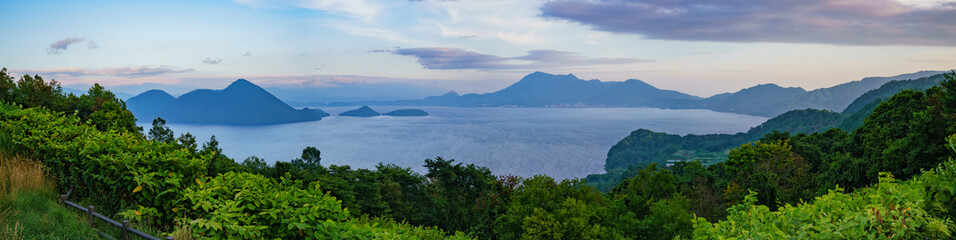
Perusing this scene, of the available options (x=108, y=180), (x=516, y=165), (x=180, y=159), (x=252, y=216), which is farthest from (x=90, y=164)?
(x=516, y=165)

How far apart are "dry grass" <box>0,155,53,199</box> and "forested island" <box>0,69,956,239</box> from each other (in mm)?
109

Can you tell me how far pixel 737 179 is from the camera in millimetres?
26031

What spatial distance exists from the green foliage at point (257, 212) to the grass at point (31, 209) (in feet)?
4.04

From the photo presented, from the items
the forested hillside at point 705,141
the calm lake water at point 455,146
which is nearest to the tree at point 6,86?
the calm lake water at point 455,146

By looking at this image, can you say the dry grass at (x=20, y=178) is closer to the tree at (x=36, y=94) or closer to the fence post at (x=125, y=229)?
the fence post at (x=125, y=229)

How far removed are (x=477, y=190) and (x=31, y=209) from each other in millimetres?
20643

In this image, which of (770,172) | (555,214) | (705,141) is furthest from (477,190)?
(705,141)

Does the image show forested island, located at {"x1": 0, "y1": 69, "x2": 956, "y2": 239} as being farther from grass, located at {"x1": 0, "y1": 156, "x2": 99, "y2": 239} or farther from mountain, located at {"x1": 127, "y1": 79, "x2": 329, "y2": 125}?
mountain, located at {"x1": 127, "y1": 79, "x2": 329, "y2": 125}

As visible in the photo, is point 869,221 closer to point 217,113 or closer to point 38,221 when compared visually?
point 38,221

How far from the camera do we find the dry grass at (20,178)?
16.3ft

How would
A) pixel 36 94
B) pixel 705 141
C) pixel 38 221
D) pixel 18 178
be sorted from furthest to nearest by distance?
pixel 705 141 < pixel 36 94 < pixel 18 178 < pixel 38 221

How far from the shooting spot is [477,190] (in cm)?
2455

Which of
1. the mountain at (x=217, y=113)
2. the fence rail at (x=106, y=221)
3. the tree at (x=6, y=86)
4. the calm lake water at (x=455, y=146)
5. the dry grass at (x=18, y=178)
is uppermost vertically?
the tree at (x=6, y=86)

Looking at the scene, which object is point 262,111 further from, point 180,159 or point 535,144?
point 180,159
